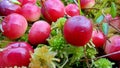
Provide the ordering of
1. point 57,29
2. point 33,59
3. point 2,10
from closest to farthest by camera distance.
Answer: point 33,59, point 57,29, point 2,10

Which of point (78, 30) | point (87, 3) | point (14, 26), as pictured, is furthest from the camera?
point (87, 3)

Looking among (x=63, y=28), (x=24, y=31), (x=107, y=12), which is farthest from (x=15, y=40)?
(x=107, y=12)

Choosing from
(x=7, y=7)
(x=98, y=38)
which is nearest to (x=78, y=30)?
(x=98, y=38)

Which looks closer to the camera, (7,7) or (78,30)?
(78,30)

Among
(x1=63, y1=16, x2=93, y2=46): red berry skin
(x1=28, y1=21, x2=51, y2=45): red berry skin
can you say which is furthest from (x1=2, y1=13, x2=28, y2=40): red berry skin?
(x1=63, y1=16, x2=93, y2=46): red berry skin

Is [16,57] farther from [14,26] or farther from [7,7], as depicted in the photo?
[7,7]

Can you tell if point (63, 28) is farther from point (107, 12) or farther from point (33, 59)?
point (107, 12)

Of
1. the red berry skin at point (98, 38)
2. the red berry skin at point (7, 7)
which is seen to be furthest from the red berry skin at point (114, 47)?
the red berry skin at point (7, 7)
